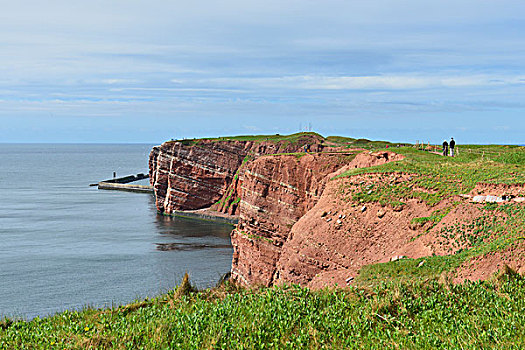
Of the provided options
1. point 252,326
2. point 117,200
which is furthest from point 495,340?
point 117,200

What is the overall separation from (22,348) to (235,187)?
268 feet

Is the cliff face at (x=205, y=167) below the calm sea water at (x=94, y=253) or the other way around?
the other way around

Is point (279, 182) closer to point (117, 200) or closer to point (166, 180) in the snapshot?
point (166, 180)

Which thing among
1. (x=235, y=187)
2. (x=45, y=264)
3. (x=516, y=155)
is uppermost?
(x=516, y=155)

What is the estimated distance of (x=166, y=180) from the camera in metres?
102

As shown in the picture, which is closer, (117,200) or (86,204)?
(86,204)

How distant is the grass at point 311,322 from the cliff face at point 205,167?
81.7 metres

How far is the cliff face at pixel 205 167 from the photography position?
95.8m

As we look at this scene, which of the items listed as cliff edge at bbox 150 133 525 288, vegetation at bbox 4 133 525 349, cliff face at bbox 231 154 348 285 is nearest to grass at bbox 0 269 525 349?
vegetation at bbox 4 133 525 349

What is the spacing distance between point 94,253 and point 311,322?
55030mm

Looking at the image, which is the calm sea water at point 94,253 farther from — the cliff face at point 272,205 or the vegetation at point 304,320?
the vegetation at point 304,320

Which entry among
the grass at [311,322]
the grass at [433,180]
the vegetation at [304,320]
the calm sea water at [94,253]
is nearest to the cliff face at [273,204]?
the calm sea water at [94,253]

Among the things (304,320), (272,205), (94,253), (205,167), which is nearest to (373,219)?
(304,320)

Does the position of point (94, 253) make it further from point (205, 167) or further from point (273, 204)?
point (205, 167)
